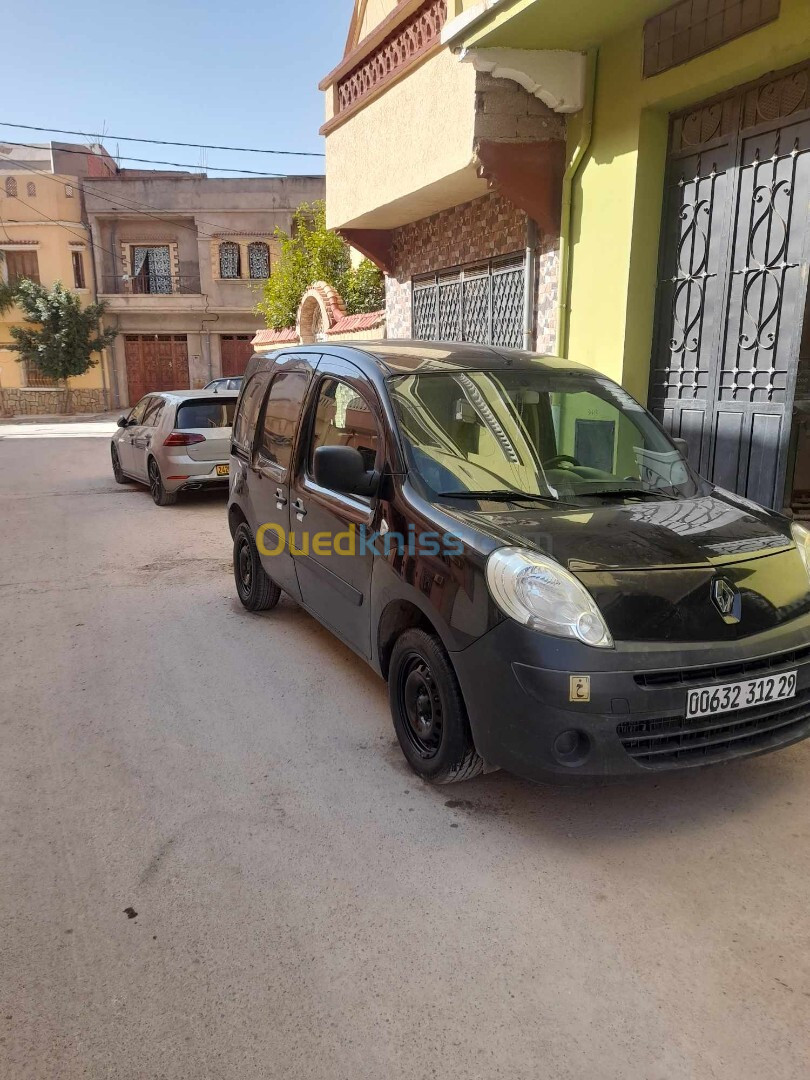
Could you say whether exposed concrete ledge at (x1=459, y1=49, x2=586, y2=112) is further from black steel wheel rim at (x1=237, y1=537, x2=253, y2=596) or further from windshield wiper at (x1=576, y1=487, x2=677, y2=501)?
windshield wiper at (x1=576, y1=487, x2=677, y2=501)

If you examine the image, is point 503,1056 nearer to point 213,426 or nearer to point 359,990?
point 359,990

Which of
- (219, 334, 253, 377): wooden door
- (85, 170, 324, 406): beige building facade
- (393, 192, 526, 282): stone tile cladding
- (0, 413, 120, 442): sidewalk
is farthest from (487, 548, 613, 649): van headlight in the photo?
(219, 334, 253, 377): wooden door

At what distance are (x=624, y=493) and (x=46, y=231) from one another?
3590cm

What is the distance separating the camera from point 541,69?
7.20m

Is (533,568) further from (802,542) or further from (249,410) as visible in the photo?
(249,410)

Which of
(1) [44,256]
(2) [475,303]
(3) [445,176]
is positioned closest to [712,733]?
(3) [445,176]

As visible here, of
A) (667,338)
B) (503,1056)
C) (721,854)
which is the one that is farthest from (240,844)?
(667,338)

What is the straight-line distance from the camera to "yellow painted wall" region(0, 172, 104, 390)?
108 ft

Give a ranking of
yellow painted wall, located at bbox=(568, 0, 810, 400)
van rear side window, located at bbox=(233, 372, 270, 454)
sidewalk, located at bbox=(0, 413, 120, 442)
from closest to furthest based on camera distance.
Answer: van rear side window, located at bbox=(233, 372, 270, 454) → yellow painted wall, located at bbox=(568, 0, 810, 400) → sidewalk, located at bbox=(0, 413, 120, 442)

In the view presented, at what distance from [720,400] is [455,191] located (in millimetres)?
4439

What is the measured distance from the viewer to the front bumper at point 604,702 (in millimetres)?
2744

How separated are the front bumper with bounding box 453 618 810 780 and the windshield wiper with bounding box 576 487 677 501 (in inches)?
38.2

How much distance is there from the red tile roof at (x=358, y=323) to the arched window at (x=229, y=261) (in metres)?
21.2

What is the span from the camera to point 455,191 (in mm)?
9219
